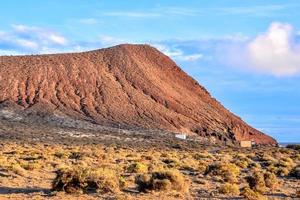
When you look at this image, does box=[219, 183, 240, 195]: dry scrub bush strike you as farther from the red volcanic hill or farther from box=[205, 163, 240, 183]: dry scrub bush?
the red volcanic hill

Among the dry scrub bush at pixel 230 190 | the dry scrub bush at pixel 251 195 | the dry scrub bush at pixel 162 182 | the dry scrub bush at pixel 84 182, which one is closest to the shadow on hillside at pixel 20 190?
the dry scrub bush at pixel 84 182

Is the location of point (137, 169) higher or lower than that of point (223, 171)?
lower

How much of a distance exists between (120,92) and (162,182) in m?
91.4

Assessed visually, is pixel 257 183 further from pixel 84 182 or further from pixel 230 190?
pixel 84 182

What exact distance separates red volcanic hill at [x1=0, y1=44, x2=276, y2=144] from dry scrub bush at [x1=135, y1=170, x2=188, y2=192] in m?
78.2

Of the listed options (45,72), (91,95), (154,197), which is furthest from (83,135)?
(154,197)

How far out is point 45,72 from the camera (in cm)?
11656

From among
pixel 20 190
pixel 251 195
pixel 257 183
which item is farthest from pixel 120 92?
pixel 251 195

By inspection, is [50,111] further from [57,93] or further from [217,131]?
[217,131]

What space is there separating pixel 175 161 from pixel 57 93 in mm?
73678

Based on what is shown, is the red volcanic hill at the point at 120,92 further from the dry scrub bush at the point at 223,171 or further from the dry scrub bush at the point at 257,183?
the dry scrub bush at the point at 257,183

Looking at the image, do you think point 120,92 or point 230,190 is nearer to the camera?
point 230,190

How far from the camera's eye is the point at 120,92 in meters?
112

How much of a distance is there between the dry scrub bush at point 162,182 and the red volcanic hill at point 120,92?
78190 millimetres
